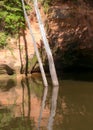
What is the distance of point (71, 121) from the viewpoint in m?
9.34

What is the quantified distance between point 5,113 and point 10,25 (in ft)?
32.7

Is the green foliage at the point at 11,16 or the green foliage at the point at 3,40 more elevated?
the green foliage at the point at 11,16

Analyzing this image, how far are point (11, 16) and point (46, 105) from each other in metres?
9.22

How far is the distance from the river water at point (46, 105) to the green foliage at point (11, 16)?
3.48 meters

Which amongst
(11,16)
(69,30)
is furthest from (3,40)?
(69,30)

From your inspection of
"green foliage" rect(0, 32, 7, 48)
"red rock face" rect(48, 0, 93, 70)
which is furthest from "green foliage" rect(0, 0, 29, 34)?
"red rock face" rect(48, 0, 93, 70)

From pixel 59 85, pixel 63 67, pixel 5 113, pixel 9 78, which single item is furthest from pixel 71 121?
pixel 63 67

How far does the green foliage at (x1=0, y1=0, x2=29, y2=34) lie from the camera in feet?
65.0

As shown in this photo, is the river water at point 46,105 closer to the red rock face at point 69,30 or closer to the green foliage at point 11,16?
the red rock face at point 69,30

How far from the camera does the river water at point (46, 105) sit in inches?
357

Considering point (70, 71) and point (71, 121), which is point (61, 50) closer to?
point (70, 71)

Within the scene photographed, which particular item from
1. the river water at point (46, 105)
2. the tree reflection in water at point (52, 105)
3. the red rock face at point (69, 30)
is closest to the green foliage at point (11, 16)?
the red rock face at point (69, 30)

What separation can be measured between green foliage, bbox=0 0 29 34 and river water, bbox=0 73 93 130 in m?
3.48

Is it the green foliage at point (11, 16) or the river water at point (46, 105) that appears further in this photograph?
the green foliage at point (11, 16)
